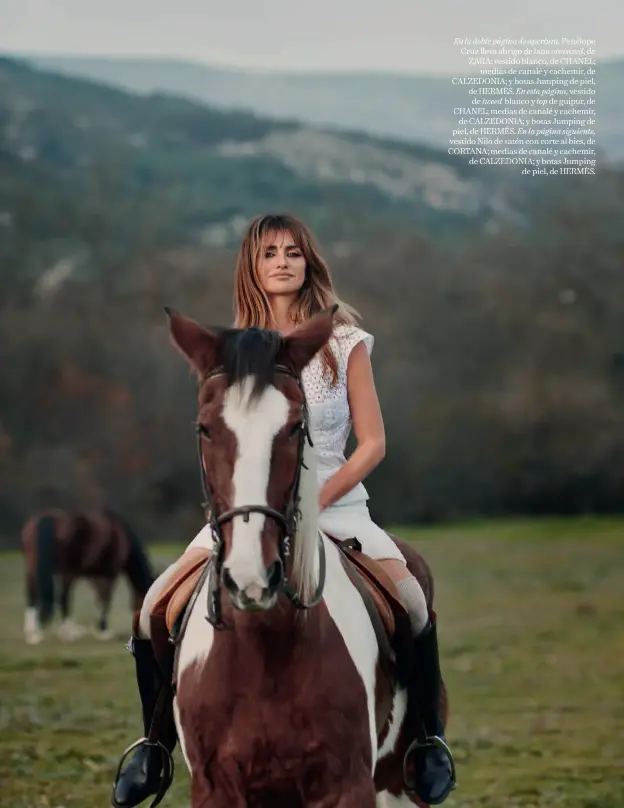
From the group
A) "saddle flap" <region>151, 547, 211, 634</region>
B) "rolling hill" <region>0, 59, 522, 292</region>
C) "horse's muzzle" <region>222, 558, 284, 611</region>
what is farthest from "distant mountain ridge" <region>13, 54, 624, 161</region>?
"horse's muzzle" <region>222, 558, 284, 611</region>

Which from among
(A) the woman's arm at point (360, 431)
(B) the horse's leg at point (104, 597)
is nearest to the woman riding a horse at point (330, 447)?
(A) the woman's arm at point (360, 431)

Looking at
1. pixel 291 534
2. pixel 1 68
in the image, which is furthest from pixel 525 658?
pixel 1 68

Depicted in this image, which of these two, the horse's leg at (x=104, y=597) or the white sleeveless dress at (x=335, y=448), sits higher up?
the white sleeveless dress at (x=335, y=448)

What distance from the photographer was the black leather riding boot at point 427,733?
313cm

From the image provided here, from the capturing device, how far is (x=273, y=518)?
7.56 ft

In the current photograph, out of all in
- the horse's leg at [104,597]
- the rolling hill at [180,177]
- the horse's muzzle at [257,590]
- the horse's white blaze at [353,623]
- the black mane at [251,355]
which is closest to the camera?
the horse's muzzle at [257,590]

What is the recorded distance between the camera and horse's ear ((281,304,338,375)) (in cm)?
250

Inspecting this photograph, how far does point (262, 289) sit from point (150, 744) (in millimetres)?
1127

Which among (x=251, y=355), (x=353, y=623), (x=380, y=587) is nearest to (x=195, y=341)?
(x=251, y=355)

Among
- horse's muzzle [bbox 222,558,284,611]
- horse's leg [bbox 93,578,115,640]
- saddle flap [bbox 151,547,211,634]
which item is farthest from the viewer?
horse's leg [bbox 93,578,115,640]

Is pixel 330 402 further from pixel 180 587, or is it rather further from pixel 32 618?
pixel 32 618

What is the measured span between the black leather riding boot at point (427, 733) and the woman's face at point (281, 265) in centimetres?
89

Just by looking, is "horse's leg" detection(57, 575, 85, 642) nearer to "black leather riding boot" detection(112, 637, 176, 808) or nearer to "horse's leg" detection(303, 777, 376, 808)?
"black leather riding boot" detection(112, 637, 176, 808)

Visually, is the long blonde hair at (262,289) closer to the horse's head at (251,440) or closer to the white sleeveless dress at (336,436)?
the white sleeveless dress at (336,436)
